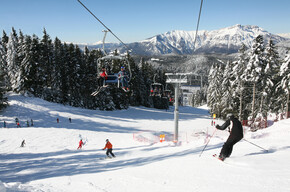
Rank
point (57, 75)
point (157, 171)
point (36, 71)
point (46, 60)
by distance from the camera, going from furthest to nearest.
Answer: point (46, 60) < point (57, 75) < point (36, 71) < point (157, 171)

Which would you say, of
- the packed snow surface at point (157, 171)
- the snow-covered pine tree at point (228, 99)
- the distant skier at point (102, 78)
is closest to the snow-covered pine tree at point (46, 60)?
the packed snow surface at point (157, 171)

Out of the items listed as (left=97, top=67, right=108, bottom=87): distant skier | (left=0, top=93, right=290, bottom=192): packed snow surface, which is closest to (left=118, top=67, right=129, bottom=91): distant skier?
(left=97, top=67, right=108, bottom=87): distant skier

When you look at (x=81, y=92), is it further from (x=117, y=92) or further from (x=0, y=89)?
(x=0, y=89)

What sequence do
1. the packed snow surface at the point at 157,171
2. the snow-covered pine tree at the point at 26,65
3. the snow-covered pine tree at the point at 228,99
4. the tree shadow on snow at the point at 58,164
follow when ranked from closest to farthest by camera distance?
the packed snow surface at the point at 157,171 → the tree shadow on snow at the point at 58,164 → the snow-covered pine tree at the point at 228,99 → the snow-covered pine tree at the point at 26,65

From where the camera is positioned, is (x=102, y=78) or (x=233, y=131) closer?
(x=233, y=131)

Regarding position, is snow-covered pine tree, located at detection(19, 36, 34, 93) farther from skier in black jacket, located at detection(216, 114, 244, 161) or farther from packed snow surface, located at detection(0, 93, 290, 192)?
skier in black jacket, located at detection(216, 114, 244, 161)

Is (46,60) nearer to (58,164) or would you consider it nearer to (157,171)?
(58,164)

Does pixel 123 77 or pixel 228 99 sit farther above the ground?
pixel 123 77

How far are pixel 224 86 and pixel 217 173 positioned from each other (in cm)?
3312

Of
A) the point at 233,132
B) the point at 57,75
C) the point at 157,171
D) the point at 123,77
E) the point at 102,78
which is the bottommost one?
the point at 157,171

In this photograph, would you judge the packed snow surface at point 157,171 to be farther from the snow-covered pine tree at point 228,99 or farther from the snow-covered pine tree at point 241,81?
the snow-covered pine tree at point 228,99

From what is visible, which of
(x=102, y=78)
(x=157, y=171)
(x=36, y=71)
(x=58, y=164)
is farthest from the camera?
(x=36, y=71)

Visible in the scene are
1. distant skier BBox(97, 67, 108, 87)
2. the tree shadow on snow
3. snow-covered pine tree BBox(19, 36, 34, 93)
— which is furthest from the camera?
snow-covered pine tree BBox(19, 36, 34, 93)

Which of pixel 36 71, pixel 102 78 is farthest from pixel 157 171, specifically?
pixel 36 71
